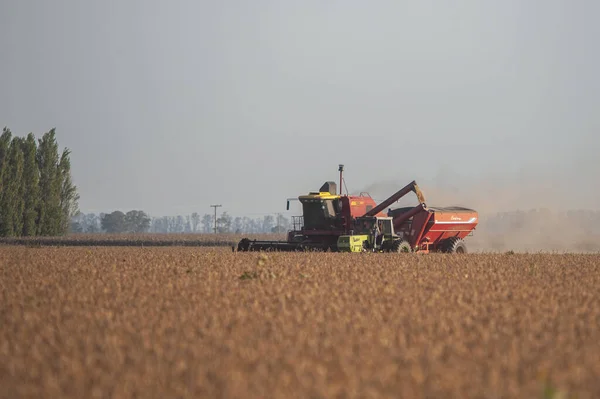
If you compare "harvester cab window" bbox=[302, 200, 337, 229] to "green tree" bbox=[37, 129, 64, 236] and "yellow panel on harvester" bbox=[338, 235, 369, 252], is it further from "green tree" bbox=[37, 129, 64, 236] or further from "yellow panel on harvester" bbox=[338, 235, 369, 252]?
"green tree" bbox=[37, 129, 64, 236]

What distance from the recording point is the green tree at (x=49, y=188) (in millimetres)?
63312

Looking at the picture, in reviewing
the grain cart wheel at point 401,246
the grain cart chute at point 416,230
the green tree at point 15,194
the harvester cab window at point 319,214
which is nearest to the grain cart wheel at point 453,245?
the grain cart chute at point 416,230

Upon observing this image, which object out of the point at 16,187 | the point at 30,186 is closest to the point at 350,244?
the point at 16,187

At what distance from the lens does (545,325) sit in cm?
1011

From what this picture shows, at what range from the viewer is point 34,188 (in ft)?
209

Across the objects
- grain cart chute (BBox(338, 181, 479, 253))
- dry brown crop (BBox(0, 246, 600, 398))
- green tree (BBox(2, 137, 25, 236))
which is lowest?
dry brown crop (BBox(0, 246, 600, 398))

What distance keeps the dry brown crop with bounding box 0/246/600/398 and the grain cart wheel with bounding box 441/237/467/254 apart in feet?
46.4

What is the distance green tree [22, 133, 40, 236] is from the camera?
2430 inches

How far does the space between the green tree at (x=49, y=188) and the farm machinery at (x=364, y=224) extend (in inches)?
1431

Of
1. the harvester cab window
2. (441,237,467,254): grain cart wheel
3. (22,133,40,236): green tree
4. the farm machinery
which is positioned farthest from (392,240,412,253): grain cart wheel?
(22,133,40,236): green tree

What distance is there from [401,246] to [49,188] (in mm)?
43823

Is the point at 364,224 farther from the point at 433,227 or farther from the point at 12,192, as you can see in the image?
the point at 12,192

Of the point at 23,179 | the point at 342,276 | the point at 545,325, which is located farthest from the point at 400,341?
the point at 23,179

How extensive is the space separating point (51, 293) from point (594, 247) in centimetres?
3886
